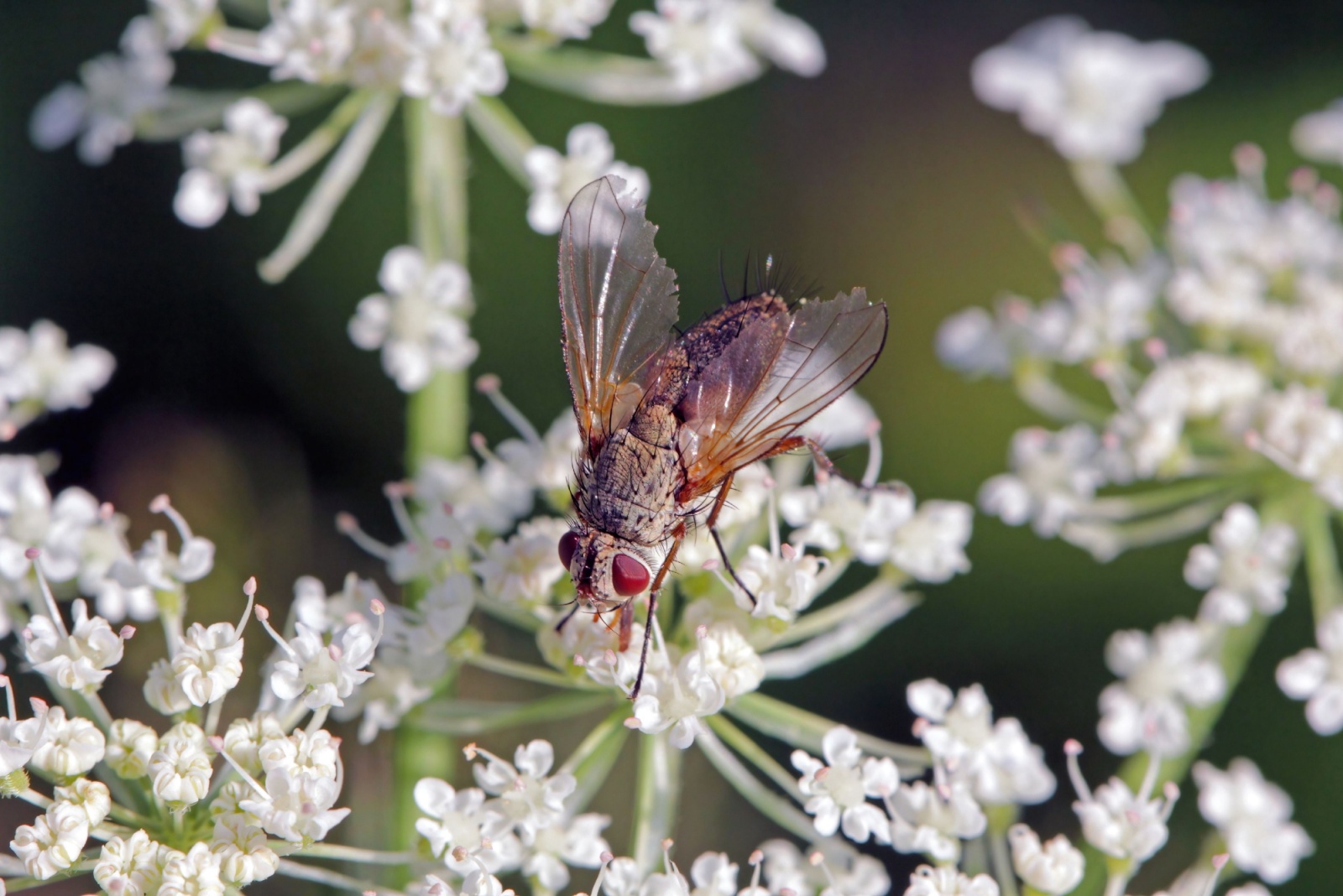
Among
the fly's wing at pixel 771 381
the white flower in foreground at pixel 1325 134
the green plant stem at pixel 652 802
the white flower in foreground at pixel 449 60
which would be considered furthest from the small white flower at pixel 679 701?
the white flower in foreground at pixel 1325 134

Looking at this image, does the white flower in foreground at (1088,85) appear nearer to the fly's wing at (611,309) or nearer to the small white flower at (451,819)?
the fly's wing at (611,309)

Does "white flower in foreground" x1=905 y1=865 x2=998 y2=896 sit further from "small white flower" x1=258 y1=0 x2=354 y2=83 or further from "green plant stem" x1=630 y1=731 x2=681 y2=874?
"small white flower" x1=258 y1=0 x2=354 y2=83

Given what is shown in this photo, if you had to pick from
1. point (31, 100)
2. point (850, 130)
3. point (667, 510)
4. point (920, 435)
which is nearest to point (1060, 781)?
point (920, 435)

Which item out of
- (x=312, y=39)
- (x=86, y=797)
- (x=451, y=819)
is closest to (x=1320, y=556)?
(x=451, y=819)

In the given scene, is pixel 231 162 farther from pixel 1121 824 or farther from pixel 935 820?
pixel 1121 824

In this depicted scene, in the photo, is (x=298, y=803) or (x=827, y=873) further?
(x=827, y=873)

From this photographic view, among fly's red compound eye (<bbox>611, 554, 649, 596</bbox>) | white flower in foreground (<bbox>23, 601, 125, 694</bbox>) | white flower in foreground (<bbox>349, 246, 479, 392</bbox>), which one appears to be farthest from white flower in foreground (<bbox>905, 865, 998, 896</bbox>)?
white flower in foreground (<bbox>349, 246, 479, 392</bbox>)

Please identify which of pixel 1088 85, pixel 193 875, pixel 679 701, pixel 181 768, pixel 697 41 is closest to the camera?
pixel 193 875
